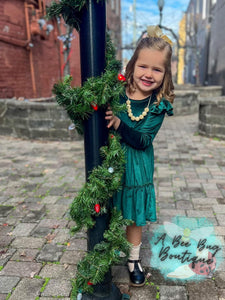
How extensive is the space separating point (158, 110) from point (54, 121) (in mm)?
5351

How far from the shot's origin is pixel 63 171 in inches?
193

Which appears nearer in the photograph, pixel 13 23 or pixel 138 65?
pixel 138 65

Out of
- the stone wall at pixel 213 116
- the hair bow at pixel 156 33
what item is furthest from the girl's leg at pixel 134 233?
the stone wall at pixel 213 116

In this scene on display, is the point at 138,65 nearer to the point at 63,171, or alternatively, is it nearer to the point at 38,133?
the point at 63,171

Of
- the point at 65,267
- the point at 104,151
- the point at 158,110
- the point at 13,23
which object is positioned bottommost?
the point at 65,267

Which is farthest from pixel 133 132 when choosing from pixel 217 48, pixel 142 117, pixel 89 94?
pixel 217 48

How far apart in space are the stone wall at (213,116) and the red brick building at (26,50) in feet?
13.0

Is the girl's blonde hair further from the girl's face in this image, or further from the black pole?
the black pole

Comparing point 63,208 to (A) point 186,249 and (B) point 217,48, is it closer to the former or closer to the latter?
(A) point 186,249

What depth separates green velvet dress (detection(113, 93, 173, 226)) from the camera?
6.03 ft

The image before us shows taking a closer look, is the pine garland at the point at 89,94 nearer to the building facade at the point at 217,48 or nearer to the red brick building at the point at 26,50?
the red brick building at the point at 26,50

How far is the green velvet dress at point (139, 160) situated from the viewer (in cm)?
184

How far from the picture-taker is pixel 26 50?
10.4 metres

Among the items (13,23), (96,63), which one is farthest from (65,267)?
(13,23)
